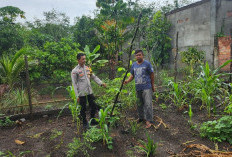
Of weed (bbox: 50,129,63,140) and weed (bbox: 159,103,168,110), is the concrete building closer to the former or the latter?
weed (bbox: 159,103,168,110)

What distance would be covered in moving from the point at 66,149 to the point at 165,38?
9.33 metres

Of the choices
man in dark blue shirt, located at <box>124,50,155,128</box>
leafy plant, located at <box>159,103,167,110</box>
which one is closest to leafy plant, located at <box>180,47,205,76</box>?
leafy plant, located at <box>159,103,167,110</box>

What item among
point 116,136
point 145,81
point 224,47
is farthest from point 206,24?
point 116,136

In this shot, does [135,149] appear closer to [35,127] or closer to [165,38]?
[35,127]

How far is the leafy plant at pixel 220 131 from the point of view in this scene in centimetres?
303

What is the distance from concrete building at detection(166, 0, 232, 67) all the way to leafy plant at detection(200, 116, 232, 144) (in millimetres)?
4953

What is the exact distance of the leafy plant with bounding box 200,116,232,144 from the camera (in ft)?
9.93

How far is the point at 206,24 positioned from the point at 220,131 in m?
6.86

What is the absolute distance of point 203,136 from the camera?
3209 mm

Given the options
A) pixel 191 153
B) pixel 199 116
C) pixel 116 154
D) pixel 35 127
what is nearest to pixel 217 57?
pixel 199 116

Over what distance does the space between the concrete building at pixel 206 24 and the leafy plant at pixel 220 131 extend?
16.2 feet

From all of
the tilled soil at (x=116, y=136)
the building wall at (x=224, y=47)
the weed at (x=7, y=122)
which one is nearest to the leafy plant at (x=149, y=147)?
the tilled soil at (x=116, y=136)

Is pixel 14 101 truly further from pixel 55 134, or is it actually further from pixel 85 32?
pixel 85 32

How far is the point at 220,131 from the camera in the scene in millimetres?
3133
